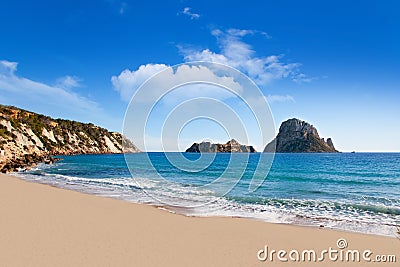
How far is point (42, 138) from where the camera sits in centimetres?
8150

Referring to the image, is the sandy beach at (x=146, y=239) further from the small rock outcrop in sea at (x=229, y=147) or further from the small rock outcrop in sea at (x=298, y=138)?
the small rock outcrop in sea at (x=298, y=138)

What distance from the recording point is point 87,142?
365 feet

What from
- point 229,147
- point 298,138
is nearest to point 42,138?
point 229,147

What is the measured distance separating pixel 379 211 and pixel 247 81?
33.8ft

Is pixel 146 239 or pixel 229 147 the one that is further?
pixel 229 147

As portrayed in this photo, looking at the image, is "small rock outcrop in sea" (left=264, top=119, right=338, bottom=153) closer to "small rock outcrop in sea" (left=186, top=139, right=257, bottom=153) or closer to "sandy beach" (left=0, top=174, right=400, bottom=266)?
"small rock outcrop in sea" (left=186, top=139, right=257, bottom=153)

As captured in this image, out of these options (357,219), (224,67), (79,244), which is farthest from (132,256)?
(357,219)

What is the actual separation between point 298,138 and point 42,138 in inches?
5001

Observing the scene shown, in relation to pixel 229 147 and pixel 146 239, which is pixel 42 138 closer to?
pixel 229 147

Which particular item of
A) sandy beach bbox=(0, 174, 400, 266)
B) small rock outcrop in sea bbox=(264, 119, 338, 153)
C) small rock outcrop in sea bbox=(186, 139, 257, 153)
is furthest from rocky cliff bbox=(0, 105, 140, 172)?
small rock outcrop in sea bbox=(264, 119, 338, 153)

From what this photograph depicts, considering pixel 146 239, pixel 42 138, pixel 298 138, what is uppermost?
pixel 298 138

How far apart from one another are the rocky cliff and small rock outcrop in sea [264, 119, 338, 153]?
88.8 meters

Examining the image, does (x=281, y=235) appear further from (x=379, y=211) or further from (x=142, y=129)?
(x=379, y=211)

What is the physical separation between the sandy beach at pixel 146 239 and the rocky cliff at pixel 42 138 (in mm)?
28678
